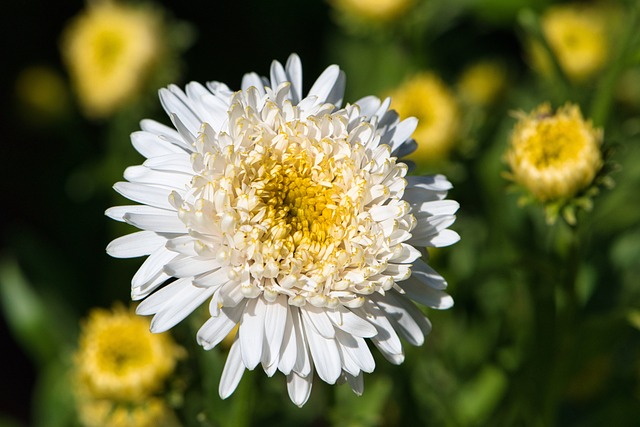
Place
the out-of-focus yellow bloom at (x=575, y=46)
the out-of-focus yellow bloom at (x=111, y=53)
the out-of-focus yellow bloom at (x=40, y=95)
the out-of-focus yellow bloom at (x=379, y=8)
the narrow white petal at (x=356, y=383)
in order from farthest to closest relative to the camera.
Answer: the out-of-focus yellow bloom at (x=40, y=95) → the out-of-focus yellow bloom at (x=111, y=53) → the out-of-focus yellow bloom at (x=575, y=46) → the out-of-focus yellow bloom at (x=379, y=8) → the narrow white petal at (x=356, y=383)

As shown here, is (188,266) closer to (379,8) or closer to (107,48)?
(379,8)

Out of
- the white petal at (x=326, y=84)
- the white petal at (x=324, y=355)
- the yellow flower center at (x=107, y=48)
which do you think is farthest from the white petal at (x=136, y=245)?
the yellow flower center at (x=107, y=48)

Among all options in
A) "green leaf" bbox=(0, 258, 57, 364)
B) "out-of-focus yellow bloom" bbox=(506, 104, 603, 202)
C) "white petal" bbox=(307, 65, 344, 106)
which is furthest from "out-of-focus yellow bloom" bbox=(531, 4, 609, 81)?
"green leaf" bbox=(0, 258, 57, 364)

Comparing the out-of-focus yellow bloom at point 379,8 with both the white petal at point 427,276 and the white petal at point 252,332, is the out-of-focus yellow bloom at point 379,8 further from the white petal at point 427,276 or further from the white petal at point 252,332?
the white petal at point 252,332

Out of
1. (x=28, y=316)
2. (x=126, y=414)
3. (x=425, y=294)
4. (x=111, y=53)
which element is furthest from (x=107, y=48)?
(x=425, y=294)

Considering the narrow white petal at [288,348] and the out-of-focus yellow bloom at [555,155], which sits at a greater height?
the out-of-focus yellow bloom at [555,155]

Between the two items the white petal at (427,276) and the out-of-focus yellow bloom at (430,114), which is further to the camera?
the out-of-focus yellow bloom at (430,114)

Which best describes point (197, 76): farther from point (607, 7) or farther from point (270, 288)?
point (270, 288)
